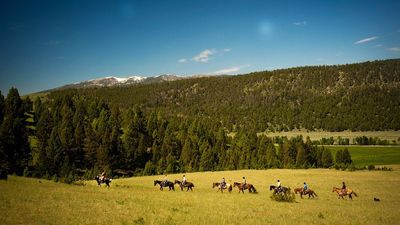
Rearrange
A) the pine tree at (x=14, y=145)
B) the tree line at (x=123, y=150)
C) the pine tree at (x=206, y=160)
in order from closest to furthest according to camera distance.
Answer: the pine tree at (x=14, y=145) < the tree line at (x=123, y=150) < the pine tree at (x=206, y=160)

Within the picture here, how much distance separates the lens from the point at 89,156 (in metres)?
102

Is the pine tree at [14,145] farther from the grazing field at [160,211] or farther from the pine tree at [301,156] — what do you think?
the pine tree at [301,156]

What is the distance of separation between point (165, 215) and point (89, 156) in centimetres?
8174

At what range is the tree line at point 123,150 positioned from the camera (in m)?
90.2

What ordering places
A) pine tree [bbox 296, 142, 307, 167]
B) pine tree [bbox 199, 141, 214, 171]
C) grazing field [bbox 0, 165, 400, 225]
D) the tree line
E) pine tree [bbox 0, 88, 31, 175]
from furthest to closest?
pine tree [bbox 296, 142, 307, 167]
pine tree [bbox 199, 141, 214, 171]
the tree line
pine tree [bbox 0, 88, 31, 175]
grazing field [bbox 0, 165, 400, 225]

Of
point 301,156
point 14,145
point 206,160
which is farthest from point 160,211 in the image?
point 301,156

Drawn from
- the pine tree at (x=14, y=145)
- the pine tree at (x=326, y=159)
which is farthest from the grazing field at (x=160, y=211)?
the pine tree at (x=326, y=159)

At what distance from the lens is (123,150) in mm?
107938

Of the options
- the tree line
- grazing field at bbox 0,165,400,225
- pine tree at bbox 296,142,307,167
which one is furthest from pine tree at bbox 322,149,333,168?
grazing field at bbox 0,165,400,225

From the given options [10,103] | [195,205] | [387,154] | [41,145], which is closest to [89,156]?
[41,145]

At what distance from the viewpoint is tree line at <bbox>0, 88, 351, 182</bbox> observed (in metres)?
90.2

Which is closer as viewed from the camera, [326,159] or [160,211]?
[160,211]

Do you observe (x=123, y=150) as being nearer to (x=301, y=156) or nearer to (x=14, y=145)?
(x=14, y=145)

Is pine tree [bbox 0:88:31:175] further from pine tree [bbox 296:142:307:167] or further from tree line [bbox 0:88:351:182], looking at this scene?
pine tree [bbox 296:142:307:167]
